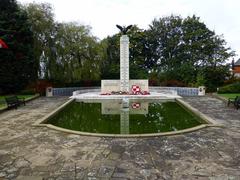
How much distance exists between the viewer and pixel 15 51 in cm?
1969

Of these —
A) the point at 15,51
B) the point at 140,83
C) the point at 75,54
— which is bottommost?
the point at 140,83

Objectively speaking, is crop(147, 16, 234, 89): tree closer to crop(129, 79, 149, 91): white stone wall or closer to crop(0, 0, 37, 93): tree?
crop(129, 79, 149, 91): white stone wall

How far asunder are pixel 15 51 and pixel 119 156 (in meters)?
17.2

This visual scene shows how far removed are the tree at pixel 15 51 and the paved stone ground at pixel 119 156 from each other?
12.9 meters

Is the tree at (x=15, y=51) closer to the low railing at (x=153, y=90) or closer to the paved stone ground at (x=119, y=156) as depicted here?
the low railing at (x=153, y=90)

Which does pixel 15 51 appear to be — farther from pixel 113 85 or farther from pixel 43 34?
pixel 113 85

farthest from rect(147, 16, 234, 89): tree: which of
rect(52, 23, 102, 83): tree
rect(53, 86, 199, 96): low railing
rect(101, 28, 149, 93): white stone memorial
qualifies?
rect(52, 23, 102, 83): tree

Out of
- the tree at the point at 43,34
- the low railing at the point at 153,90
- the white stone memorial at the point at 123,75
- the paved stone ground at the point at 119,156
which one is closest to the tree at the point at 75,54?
the tree at the point at 43,34

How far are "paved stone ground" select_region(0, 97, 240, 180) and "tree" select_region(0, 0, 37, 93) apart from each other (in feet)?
42.3

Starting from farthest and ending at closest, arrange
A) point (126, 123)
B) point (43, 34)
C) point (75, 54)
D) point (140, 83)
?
point (75, 54) → point (43, 34) → point (140, 83) → point (126, 123)

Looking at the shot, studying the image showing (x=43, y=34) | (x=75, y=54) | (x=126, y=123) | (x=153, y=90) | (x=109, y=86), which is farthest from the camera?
(x=153, y=90)

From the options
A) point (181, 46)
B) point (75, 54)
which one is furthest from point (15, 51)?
point (181, 46)

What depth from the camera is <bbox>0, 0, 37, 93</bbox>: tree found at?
19.1 metres

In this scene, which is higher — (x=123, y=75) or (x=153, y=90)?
(x=123, y=75)
